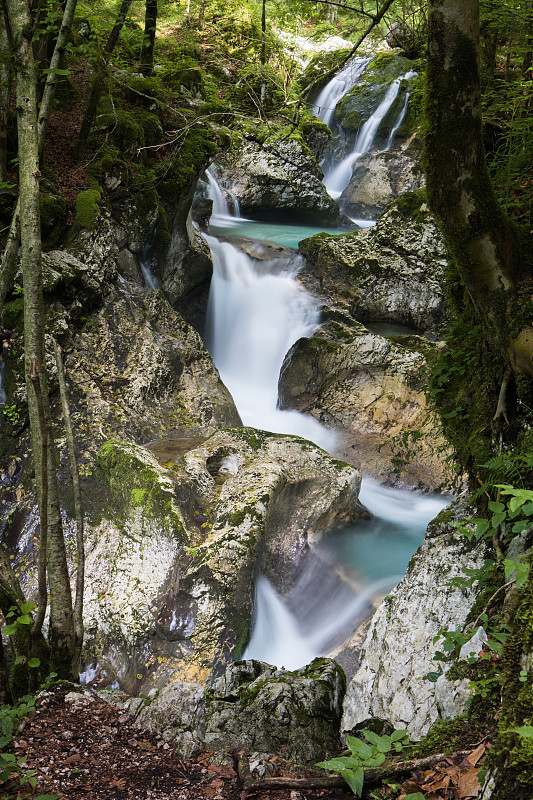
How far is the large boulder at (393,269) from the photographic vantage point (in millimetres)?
10727

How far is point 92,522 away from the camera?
636 centimetres

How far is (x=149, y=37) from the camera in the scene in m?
10.1

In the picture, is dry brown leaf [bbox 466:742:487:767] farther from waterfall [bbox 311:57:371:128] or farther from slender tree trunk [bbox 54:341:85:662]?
waterfall [bbox 311:57:371:128]

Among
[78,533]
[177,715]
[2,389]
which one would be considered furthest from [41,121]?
[177,715]

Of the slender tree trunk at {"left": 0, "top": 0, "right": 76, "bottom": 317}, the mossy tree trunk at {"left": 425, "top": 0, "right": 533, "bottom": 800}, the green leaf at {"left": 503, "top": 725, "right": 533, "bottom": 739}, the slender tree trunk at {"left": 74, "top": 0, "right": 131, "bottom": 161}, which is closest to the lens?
the green leaf at {"left": 503, "top": 725, "right": 533, "bottom": 739}

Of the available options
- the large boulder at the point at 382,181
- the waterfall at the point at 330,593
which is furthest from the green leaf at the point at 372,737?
the large boulder at the point at 382,181

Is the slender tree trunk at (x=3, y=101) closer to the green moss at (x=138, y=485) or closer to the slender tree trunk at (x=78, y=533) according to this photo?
the green moss at (x=138, y=485)

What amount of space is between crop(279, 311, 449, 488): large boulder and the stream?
330 mm

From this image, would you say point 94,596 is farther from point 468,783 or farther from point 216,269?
point 216,269

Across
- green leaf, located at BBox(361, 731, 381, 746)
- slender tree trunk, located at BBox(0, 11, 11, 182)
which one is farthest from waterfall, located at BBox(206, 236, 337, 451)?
green leaf, located at BBox(361, 731, 381, 746)

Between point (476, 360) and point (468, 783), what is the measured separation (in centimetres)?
256

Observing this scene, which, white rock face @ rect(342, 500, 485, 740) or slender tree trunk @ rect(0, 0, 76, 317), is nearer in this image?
white rock face @ rect(342, 500, 485, 740)

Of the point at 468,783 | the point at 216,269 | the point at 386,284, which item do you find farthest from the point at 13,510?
the point at 386,284

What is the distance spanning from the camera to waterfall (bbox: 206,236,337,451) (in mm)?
11086
